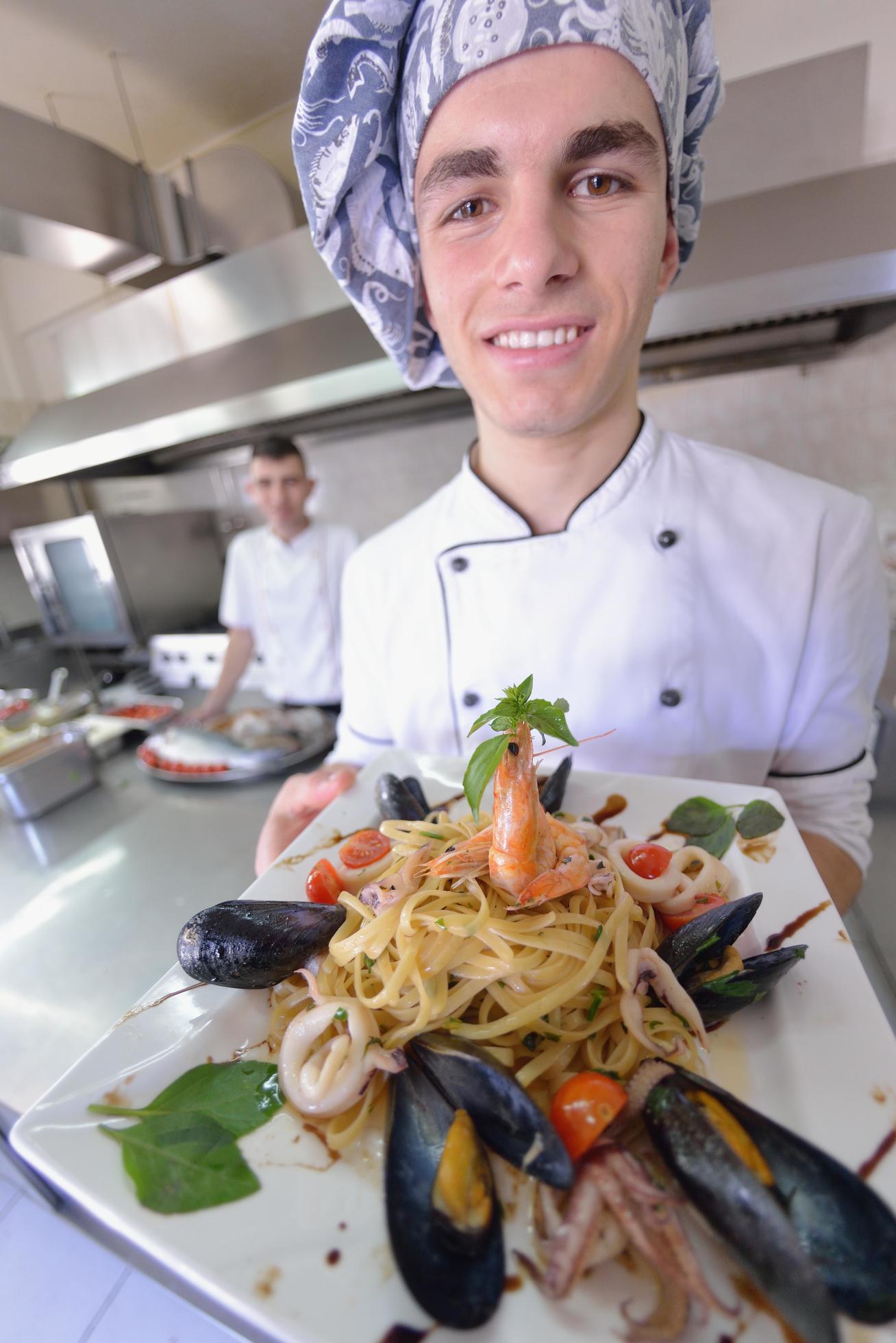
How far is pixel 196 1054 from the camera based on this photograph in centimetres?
61

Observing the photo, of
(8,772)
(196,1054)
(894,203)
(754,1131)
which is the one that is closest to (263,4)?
(894,203)

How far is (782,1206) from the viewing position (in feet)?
1.44

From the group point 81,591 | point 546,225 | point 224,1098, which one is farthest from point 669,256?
point 81,591

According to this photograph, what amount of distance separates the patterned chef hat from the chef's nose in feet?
0.72

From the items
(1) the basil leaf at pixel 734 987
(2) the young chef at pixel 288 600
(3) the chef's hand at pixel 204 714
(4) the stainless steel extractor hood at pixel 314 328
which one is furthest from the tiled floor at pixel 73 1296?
(4) the stainless steel extractor hood at pixel 314 328

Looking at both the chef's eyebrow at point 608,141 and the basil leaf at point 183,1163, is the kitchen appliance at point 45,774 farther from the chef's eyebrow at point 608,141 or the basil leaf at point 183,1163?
the chef's eyebrow at point 608,141

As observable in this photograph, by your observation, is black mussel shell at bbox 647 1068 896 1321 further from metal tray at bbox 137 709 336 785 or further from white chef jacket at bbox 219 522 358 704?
white chef jacket at bbox 219 522 358 704

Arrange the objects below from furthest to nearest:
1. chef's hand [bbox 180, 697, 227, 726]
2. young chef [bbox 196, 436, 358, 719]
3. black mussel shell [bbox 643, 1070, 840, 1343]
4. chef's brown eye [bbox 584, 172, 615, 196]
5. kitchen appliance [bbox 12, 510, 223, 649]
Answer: kitchen appliance [bbox 12, 510, 223, 649]
young chef [bbox 196, 436, 358, 719]
chef's hand [bbox 180, 697, 227, 726]
chef's brown eye [bbox 584, 172, 615, 196]
black mussel shell [bbox 643, 1070, 840, 1343]

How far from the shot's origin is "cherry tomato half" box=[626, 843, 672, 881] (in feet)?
2.62

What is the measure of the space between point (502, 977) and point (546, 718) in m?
0.34

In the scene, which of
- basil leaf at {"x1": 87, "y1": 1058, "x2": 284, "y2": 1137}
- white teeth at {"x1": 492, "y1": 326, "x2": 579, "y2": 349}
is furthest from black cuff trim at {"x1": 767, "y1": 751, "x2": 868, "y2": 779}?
basil leaf at {"x1": 87, "y1": 1058, "x2": 284, "y2": 1137}

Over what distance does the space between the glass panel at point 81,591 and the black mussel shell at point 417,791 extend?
156 inches

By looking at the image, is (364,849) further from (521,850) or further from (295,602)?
(295,602)

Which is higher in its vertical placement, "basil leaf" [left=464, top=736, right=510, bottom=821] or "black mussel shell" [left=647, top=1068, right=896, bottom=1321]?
"basil leaf" [left=464, top=736, right=510, bottom=821]
